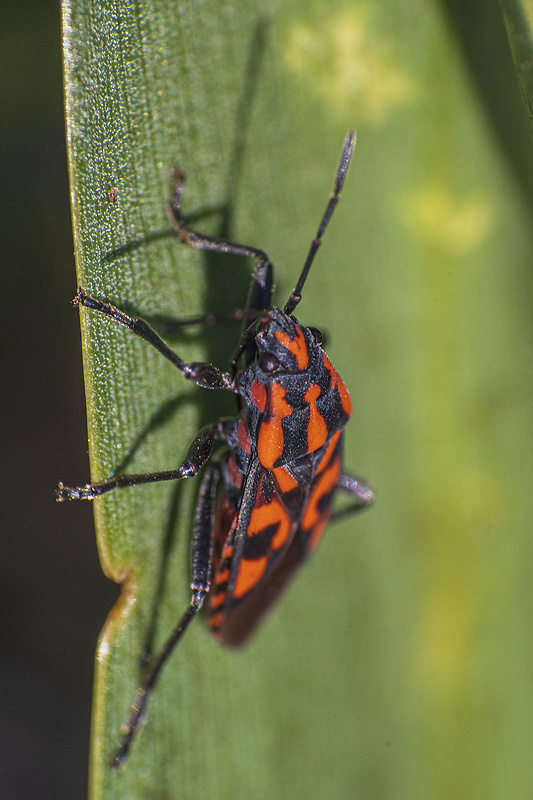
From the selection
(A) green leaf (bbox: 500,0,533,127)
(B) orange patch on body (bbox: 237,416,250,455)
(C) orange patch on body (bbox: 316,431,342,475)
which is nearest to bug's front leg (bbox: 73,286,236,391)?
(B) orange patch on body (bbox: 237,416,250,455)

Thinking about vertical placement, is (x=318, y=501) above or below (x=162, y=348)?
below

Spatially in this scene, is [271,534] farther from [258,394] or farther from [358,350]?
[358,350]

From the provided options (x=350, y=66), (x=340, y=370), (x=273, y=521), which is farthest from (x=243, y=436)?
(x=350, y=66)

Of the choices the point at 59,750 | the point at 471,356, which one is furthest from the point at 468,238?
the point at 59,750

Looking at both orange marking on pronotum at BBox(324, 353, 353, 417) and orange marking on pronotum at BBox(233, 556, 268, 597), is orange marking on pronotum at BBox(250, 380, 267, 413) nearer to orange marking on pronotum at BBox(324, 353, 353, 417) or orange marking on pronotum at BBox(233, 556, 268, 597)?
orange marking on pronotum at BBox(324, 353, 353, 417)

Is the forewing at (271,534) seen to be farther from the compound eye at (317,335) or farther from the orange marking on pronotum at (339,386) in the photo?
the compound eye at (317,335)
